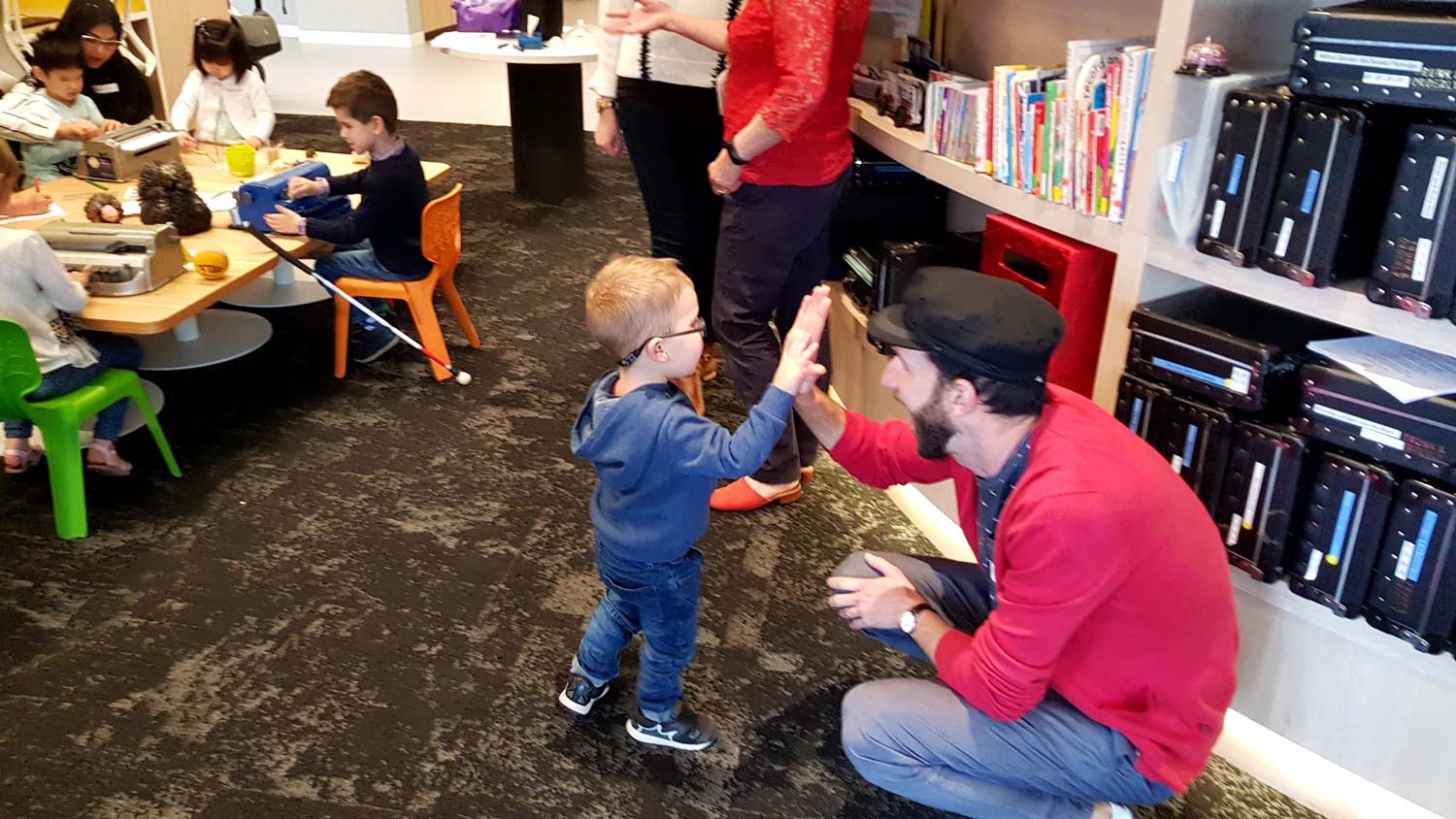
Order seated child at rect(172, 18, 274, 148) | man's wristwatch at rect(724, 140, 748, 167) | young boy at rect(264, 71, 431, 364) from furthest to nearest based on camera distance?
seated child at rect(172, 18, 274, 148) < young boy at rect(264, 71, 431, 364) < man's wristwatch at rect(724, 140, 748, 167)

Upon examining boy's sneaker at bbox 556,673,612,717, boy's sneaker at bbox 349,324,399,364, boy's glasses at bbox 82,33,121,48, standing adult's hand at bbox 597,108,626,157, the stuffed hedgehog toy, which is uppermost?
boy's glasses at bbox 82,33,121,48

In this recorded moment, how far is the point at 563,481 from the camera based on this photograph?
9.43ft

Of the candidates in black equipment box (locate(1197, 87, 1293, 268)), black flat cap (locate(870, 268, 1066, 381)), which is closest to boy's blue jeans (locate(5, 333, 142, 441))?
black flat cap (locate(870, 268, 1066, 381))

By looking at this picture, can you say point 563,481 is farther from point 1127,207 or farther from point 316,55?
point 316,55

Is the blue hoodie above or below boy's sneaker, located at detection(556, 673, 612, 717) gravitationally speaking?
above

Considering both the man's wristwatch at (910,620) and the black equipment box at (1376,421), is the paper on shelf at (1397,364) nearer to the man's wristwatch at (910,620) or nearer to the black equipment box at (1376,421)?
the black equipment box at (1376,421)

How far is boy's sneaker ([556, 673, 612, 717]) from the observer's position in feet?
6.74

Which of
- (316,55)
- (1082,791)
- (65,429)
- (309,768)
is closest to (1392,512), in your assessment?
(1082,791)

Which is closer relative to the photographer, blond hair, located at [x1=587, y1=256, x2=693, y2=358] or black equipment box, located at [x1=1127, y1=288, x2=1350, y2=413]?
blond hair, located at [x1=587, y1=256, x2=693, y2=358]

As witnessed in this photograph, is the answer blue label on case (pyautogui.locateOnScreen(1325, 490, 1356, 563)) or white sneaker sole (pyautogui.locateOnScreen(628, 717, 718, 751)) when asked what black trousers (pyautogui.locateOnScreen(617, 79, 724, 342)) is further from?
blue label on case (pyautogui.locateOnScreen(1325, 490, 1356, 563))

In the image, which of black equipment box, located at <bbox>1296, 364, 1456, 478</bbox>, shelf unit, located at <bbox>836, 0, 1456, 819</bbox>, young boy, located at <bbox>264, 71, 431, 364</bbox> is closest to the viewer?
black equipment box, located at <bbox>1296, 364, 1456, 478</bbox>

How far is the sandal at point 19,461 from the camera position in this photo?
2.81 meters

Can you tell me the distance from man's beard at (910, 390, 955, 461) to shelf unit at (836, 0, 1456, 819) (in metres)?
0.66

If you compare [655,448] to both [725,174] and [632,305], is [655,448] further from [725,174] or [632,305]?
[725,174]
